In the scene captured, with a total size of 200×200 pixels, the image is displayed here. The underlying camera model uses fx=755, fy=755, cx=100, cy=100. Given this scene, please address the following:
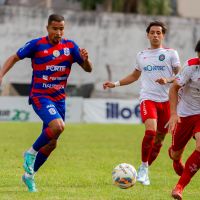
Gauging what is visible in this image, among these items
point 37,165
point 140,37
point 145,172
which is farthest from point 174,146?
point 140,37

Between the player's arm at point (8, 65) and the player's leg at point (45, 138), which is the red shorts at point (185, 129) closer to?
the player's leg at point (45, 138)

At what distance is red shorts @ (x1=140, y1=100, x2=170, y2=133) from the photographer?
11.7m

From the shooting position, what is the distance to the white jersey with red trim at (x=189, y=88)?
9438 mm

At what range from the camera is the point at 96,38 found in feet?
144

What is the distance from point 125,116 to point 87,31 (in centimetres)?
1195

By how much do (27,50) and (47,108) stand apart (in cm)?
85

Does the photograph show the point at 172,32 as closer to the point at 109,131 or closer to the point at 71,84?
the point at 71,84

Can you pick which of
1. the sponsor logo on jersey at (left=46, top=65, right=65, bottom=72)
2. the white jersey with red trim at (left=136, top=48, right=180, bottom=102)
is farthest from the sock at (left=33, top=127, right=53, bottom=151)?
the white jersey with red trim at (left=136, top=48, right=180, bottom=102)

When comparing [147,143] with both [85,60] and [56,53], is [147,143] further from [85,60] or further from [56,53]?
[56,53]

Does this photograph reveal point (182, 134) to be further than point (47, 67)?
No

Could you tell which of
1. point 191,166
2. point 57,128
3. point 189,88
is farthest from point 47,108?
point 191,166

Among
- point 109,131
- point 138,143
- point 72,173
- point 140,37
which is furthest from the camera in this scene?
point 140,37

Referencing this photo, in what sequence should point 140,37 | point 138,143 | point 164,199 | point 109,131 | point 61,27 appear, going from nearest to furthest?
1. point 164,199
2. point 61,27
3. point 138,143
4. point 109,131
5. point 140,37

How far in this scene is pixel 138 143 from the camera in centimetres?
2084
